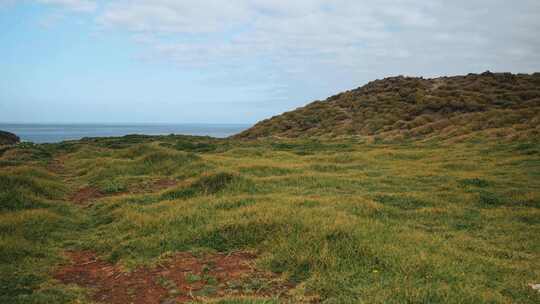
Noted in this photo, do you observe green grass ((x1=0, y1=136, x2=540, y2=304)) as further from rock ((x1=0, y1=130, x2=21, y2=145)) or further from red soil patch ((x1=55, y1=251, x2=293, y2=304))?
rock ((x1=0, y1=130, x2=21, y2=145))

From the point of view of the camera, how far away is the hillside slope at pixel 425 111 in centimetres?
3161

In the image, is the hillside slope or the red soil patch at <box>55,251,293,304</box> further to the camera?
the hillside slope

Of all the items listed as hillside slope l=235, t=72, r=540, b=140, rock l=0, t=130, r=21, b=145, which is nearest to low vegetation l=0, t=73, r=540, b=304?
hillside slope l=235, t=72, r=540, b=140

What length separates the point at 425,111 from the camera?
139 feet

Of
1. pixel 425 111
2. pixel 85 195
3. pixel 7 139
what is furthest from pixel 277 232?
pixel 7 139

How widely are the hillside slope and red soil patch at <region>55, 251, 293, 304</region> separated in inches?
943

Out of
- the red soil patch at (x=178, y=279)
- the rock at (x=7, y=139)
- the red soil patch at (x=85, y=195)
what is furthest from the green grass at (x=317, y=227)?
the rock at (x=7, y=139)

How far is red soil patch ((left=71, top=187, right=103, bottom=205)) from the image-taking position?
14506 mm

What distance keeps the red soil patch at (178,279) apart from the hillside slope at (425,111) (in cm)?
2395

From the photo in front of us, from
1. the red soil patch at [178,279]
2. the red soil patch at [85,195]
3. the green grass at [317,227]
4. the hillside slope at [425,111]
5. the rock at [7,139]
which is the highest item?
the hillside slope at [425,111]

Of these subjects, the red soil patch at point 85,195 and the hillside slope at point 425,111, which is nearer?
the red soil patch at point 85,195

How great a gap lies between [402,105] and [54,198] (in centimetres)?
3976

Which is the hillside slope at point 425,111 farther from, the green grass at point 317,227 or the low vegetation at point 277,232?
the green grass at point 317,227

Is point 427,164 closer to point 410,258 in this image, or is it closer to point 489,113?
point 410,258
